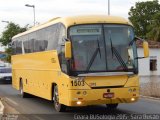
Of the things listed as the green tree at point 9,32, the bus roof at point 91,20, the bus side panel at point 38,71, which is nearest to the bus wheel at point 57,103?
the bus side panel at point 38,71

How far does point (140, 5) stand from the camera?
87500 millimetres

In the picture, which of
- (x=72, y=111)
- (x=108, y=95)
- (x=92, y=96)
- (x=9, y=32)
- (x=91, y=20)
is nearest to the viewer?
(x=92, y=96)

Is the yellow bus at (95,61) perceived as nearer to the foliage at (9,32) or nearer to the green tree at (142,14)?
the foliage at (9,32)

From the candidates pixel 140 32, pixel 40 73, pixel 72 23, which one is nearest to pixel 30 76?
pixel 40 73

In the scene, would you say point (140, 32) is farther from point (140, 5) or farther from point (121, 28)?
point (121, 28)

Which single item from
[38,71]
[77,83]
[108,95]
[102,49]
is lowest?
[108,95]

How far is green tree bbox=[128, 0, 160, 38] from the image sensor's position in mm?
86938

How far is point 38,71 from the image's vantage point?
779 inches

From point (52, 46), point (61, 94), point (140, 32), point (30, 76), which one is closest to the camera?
point (61, 94)

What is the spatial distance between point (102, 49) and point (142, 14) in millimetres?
73583

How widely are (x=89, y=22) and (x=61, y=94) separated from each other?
250 cm

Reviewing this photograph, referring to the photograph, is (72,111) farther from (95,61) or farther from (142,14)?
(142,14)

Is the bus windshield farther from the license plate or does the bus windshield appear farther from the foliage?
the foliage

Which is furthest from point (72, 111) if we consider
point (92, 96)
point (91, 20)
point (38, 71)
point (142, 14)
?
point (142, 14)
